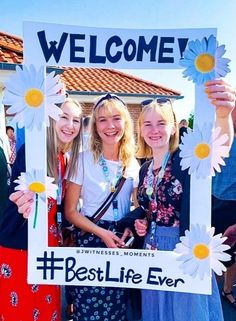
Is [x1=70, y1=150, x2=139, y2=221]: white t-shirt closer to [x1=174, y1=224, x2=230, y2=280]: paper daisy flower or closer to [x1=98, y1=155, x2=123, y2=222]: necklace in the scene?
[x1=98, y1=155, x2=123, y2=222]: necklace

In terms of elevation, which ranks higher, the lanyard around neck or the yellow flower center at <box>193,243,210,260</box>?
the lanyard around neck

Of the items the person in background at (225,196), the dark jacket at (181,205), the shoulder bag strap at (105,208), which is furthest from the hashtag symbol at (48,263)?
the person in background at (225,196)

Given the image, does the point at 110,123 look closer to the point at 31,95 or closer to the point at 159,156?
the point at 159,156

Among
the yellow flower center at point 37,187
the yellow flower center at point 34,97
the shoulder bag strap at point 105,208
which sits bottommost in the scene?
the shoulder bag strap at point 105,208

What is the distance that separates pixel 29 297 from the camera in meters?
2.08

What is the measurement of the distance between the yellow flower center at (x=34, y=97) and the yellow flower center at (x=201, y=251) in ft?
3.19

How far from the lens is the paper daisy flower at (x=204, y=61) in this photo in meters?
1.66

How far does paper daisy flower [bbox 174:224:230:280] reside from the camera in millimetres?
1733

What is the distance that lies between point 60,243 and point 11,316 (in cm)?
49

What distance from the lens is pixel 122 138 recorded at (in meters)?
2.05

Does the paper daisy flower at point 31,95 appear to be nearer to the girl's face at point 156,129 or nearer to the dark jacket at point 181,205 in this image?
the girl's face at point 156,129

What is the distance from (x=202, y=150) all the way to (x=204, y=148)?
0.01m

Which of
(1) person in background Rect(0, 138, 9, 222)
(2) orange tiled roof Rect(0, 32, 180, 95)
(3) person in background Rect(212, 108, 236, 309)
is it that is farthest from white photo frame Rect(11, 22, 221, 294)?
(2) orange tiled roof Rect(0, 32, 180, 95)

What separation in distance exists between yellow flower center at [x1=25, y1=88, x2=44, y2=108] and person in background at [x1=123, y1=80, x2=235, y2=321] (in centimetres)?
53
